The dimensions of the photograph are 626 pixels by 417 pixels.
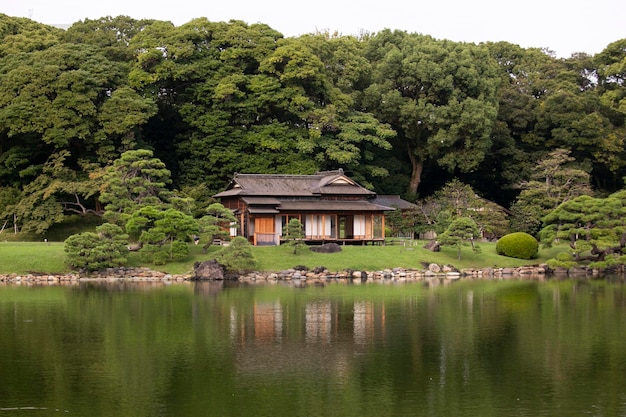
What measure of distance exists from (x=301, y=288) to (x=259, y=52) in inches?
863

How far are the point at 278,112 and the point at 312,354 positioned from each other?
3400 cm

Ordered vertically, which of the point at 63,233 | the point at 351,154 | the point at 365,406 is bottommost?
the point at 365,406

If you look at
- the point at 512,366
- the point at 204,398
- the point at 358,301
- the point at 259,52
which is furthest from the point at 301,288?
the point at 259,52

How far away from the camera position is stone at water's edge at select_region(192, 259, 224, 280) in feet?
116

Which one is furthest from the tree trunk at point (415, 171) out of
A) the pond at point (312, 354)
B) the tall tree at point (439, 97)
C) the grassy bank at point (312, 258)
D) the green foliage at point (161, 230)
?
the pond at point (312, 354)

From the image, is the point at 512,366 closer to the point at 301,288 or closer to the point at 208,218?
the point at 301,288

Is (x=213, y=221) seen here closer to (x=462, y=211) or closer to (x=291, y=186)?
(x=291, y=186)

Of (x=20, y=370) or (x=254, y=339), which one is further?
(x=254, y=339)

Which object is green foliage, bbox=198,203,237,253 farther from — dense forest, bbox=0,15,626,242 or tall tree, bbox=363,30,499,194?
tall tree, bbox=363,30,499,194

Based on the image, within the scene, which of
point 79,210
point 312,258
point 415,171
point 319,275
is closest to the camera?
point 319,275

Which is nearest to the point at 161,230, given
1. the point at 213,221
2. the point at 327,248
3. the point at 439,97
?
the point at 213,221

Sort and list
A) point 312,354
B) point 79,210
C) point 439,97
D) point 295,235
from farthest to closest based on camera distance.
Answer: point 439,97 < point 79,210 < point 295,235 < point 312,354

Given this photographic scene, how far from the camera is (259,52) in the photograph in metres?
49.0

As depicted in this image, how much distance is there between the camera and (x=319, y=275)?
119 feet
